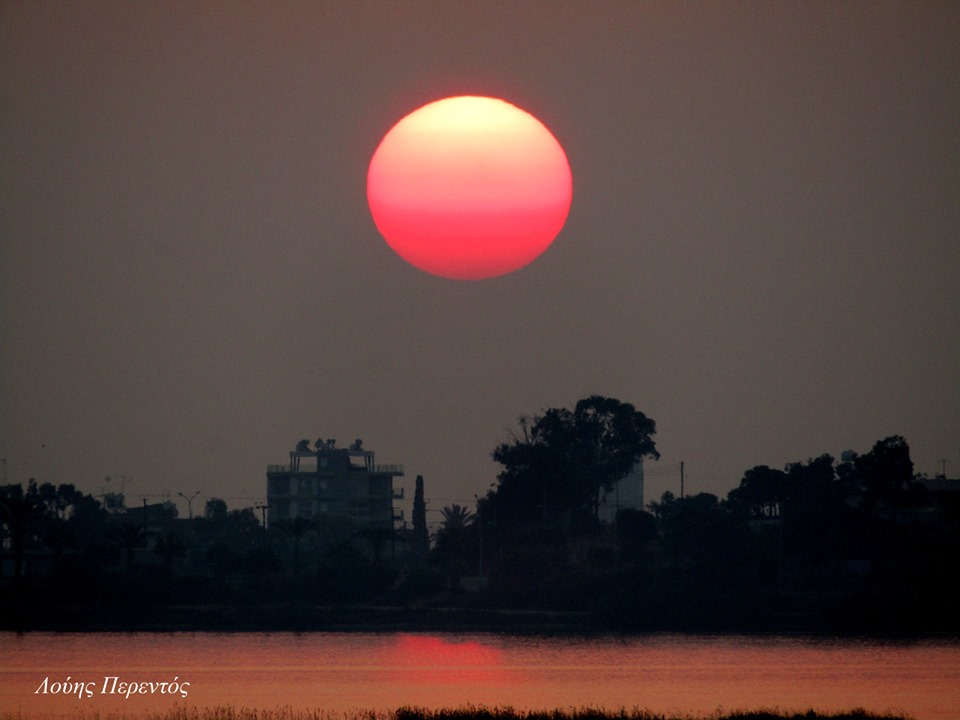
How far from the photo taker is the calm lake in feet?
239

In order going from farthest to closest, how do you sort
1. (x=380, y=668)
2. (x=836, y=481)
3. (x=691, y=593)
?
(x=836, y=481), (x=691, y=593), (x=380, y=668)

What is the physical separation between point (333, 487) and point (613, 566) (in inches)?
2917

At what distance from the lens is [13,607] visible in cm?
11575

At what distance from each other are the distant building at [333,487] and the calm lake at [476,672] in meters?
77.4

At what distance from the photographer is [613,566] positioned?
121m

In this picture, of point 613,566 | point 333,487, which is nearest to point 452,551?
point 613,566

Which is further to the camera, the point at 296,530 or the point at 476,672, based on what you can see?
the point at 296,530

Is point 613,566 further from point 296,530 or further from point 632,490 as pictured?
point 632,490

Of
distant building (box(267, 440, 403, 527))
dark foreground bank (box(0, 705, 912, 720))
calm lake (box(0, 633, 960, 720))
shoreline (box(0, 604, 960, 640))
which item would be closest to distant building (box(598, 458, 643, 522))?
distant building (box(267, 440, 403, 527))

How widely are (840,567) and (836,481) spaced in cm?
1906

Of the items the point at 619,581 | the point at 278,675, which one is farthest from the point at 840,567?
the point at 278,675

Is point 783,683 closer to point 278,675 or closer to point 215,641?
point 278,675

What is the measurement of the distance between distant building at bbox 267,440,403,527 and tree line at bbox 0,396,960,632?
49.0 metres

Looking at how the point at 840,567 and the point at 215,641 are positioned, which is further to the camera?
the point at 840,567
